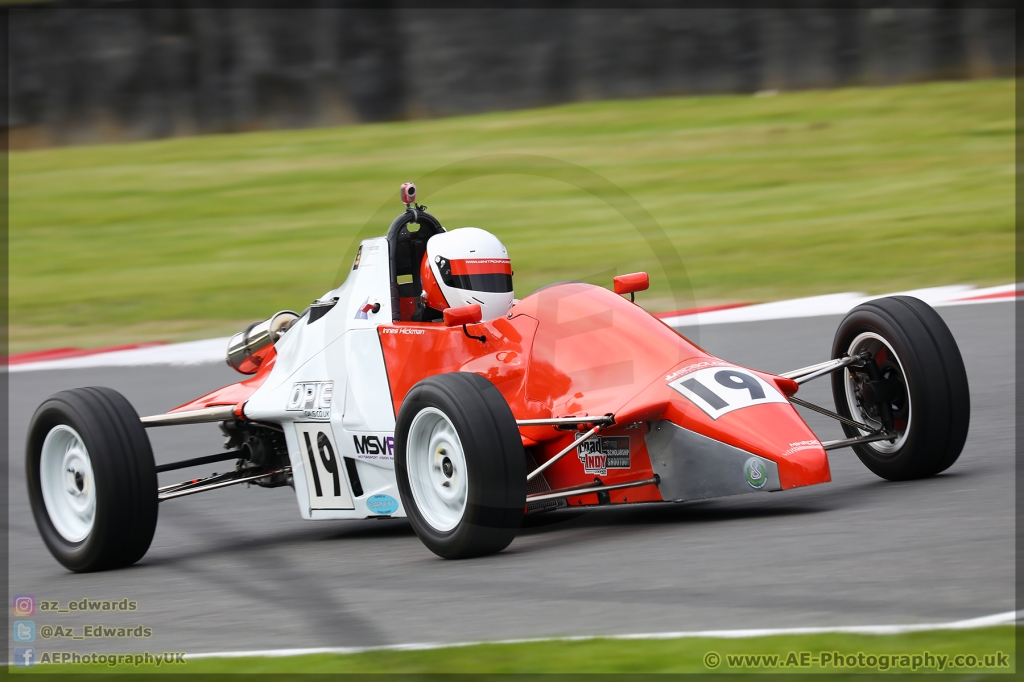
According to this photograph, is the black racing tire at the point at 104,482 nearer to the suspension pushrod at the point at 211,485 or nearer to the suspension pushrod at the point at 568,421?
the suspension pushrod at the point at 211,485

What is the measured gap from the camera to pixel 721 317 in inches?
549

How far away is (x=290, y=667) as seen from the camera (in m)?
4.62

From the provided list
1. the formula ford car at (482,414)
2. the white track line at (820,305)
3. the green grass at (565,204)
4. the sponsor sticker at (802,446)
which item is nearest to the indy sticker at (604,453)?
the formula ford car at (482,414)

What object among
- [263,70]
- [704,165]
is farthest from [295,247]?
[704,165]

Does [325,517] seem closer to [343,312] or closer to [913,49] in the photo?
[343,312]

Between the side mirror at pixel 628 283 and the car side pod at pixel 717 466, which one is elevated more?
the side mirror at pixel 628 283

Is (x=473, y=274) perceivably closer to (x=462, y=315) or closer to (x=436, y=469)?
(x=462, y=315)

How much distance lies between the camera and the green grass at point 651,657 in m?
4.03

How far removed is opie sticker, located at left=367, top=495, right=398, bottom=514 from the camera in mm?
6895

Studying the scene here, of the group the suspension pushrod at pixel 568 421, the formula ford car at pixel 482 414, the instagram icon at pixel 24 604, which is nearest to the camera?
the formula ford car at pixel 482 414

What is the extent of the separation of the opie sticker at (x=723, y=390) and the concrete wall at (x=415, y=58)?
18.2 meters

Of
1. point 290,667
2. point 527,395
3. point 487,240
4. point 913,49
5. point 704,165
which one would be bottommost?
point 290,667

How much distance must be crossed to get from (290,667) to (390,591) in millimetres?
1078

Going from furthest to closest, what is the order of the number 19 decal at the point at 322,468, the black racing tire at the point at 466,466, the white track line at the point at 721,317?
the white track line at the point at 721,317, the number 19 decal at the point at 322,468, the black racing tire at the point at 466,466
